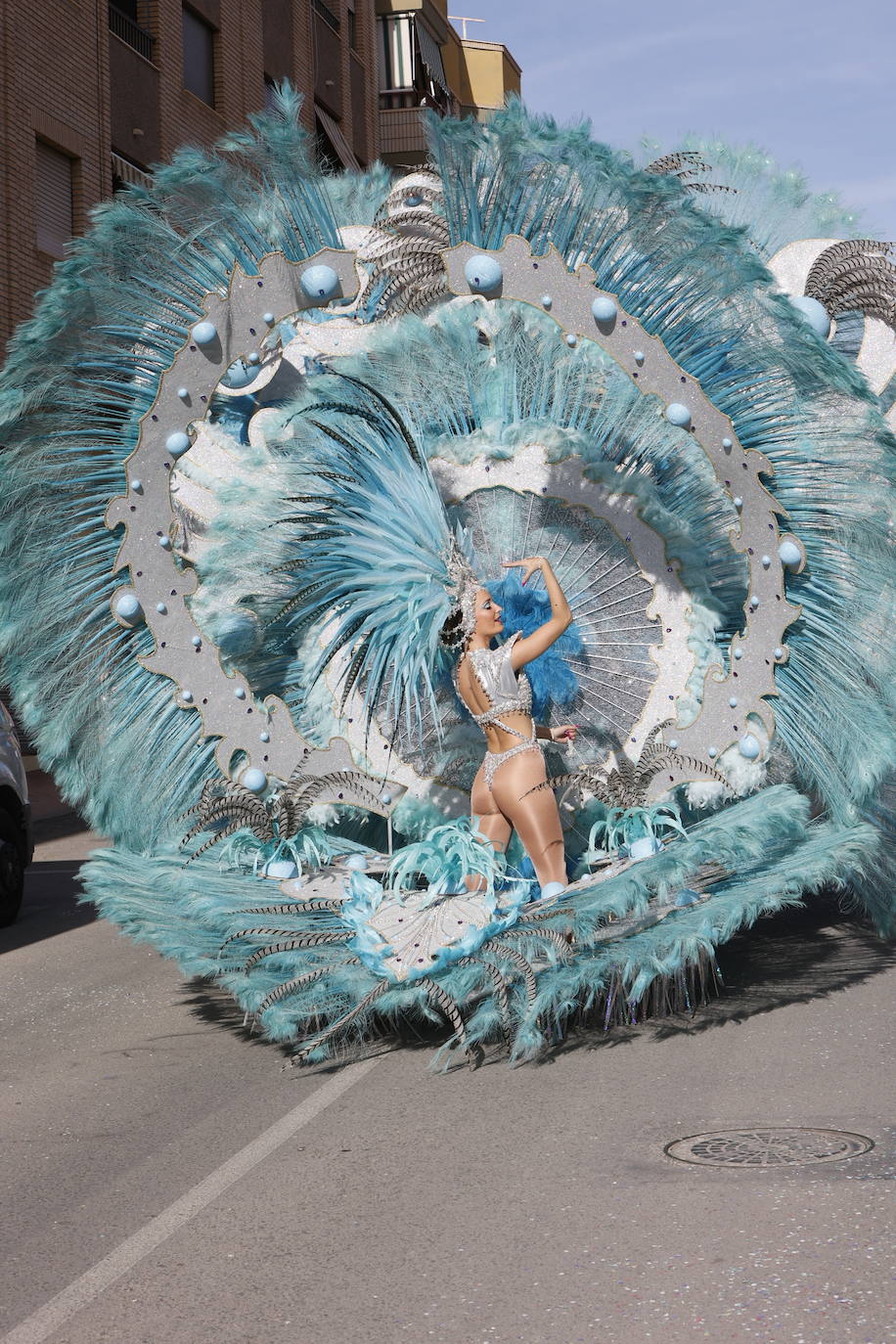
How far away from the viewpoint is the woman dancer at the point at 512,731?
6377mm

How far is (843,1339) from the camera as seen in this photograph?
3.21m

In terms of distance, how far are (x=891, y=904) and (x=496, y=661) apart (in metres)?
2.09

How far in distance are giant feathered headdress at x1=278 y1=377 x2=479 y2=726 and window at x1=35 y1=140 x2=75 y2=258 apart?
14.2 meters

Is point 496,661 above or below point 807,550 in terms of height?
below

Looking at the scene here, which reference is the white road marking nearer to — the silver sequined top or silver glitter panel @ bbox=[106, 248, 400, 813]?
the silver sequined top

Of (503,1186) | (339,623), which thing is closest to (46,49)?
(339,623)

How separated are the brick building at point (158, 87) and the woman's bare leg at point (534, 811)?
8.83 meters

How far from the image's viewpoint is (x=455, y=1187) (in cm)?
432

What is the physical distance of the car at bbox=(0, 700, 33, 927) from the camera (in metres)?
9.85

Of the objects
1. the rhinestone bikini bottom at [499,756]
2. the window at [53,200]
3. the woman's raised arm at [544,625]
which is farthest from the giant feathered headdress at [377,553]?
the window at [53,200]

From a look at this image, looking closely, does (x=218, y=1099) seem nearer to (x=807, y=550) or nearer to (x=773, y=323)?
(x=807, y=550)

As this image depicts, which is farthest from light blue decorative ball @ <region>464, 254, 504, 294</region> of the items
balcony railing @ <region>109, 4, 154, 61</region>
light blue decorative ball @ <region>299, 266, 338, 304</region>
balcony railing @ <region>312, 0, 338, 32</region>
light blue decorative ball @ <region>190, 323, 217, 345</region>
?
balcony railing @ <region>312, 0, 338, 32</region>

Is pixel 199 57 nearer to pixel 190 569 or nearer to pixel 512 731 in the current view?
pixel 190 569

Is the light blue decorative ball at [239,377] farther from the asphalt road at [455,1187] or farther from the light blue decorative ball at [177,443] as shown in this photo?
the asphalt road at [455,1187]
